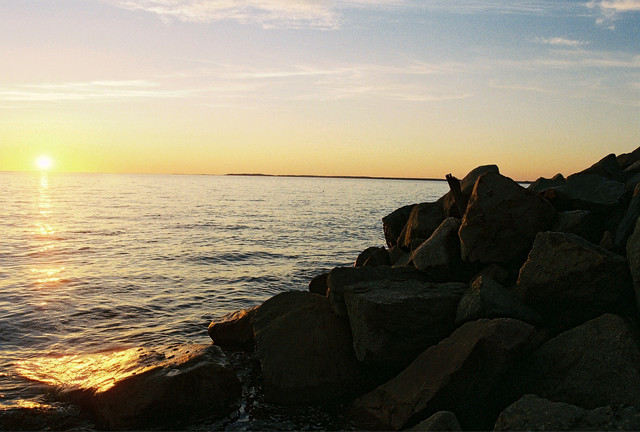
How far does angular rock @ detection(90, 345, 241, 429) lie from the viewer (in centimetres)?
692

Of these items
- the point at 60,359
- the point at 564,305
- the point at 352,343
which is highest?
the point at 564,305

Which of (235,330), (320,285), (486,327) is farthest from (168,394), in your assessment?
(320,285)

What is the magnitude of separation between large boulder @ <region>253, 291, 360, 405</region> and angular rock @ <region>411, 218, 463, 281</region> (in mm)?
2161

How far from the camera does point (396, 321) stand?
289 inches

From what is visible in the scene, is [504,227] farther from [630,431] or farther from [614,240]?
[630,431]

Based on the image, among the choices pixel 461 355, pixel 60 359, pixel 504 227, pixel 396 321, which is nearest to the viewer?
pixel 461 355

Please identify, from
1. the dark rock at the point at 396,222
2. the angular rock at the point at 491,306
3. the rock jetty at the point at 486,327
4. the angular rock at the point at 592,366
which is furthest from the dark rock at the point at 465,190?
the angular rock at the point at 592,366

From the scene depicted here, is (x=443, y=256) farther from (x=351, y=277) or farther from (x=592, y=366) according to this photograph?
(x=592, y=366)

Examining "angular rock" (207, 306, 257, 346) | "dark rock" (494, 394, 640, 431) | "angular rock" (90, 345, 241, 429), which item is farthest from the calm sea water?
"dark rock" (494, 394, 640, 431)

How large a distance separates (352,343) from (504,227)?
3.62m

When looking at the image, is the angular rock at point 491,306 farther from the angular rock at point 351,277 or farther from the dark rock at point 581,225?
the dark rock at point 581,225

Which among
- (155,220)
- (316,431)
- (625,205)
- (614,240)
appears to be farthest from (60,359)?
(155,220)

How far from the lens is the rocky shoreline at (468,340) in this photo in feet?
19.7

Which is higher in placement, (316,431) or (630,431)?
(630,431)
